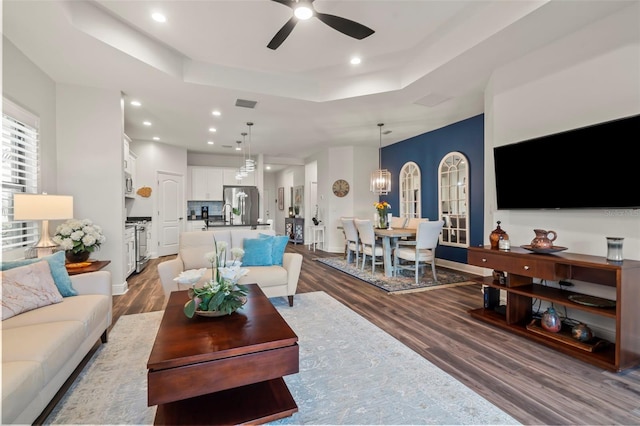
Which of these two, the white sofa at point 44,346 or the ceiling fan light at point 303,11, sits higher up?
the ceiling fan light at point 303,11

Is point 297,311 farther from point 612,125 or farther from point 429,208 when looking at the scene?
point 429,208

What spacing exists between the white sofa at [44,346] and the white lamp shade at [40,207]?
0.71 meters

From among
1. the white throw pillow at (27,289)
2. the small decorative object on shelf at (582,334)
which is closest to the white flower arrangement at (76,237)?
the white throw pillow at (27,289)

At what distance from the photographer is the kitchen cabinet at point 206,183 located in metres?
8.51

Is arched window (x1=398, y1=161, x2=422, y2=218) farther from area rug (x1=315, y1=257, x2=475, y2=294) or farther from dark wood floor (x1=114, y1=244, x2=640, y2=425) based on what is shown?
dark wood floor (x1=114, y1=244, x2=640, y2=425)

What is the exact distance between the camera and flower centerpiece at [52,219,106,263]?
10.4 feet

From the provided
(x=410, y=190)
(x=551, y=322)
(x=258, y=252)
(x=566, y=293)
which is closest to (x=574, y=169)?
(x=566, y=293)

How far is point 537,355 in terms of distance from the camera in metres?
2.40

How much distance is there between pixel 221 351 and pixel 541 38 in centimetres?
371

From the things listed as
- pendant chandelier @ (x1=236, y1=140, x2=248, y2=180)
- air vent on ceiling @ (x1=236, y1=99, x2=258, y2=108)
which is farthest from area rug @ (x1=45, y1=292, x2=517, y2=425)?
pendant chandelier @ (x1=236, y1=140, x2=248, y2=180)

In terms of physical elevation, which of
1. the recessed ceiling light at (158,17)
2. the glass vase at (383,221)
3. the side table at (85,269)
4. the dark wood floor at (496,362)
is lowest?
the dark wood floor at (496,362)

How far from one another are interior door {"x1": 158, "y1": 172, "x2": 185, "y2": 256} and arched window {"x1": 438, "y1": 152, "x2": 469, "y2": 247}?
638 centimetres

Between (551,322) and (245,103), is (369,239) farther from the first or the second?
(245,103)

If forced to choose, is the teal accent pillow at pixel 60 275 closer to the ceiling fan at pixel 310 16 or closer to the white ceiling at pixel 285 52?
the white ceiling at pixel 285 52
